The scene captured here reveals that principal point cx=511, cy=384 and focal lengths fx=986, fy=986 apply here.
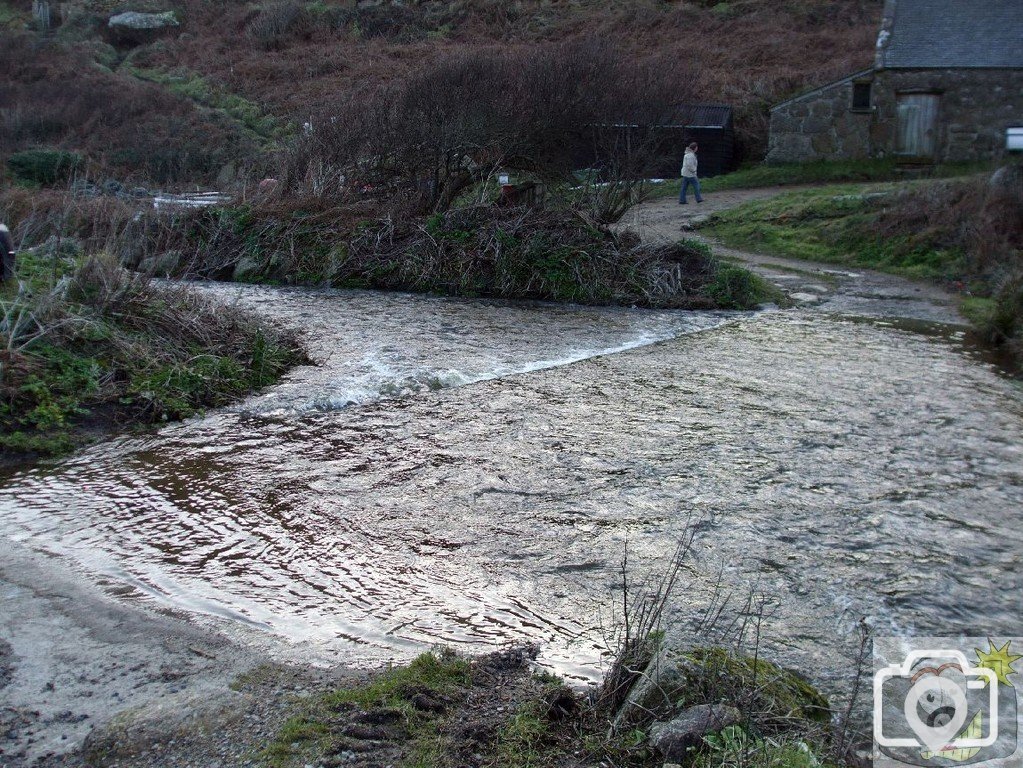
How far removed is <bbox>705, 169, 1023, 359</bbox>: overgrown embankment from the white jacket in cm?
234

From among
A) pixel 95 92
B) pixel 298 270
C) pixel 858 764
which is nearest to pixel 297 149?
pixel 298 270

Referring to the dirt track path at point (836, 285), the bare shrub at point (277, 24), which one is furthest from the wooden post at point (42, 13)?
the dirt track path at point (836, 285)

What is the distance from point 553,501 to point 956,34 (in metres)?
26.7

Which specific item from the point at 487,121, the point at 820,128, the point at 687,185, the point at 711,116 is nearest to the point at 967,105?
the point at 820,128

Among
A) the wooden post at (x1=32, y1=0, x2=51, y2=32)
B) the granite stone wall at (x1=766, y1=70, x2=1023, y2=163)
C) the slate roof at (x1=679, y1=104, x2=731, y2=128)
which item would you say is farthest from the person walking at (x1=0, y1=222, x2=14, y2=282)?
the wooden post at (x1=32, y1=0, x2=51, y2=32)

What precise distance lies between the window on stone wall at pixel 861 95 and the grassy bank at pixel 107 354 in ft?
72.4

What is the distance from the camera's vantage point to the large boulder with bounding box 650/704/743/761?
3.91 metres

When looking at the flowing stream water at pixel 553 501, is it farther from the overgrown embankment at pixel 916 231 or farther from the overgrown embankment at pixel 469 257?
the overgrown embankment at pixel 916 231

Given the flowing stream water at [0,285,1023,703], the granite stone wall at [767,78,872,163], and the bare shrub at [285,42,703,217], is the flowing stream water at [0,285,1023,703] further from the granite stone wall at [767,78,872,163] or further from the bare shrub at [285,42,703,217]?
the granite stone wall at [767,78,872,163]

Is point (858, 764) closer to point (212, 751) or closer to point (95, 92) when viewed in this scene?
point (212, 751)

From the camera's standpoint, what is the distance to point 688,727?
3.96 meters

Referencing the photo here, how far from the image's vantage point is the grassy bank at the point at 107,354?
8.67 metres

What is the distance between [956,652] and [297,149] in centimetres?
1653

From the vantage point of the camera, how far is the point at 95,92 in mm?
34562
